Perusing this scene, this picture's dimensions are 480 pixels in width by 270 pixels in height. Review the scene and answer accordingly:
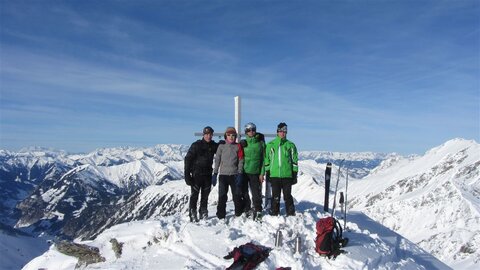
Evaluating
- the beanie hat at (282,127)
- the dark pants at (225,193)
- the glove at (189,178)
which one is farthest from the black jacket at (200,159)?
the beanie hat at (282,127)

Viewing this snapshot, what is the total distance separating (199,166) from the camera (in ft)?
49.6

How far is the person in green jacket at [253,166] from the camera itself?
15.2 meters

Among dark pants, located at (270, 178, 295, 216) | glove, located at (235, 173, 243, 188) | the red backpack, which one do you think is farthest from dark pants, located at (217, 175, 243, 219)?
the red backpack

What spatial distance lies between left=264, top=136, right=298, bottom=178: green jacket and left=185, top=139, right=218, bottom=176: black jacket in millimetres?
2085

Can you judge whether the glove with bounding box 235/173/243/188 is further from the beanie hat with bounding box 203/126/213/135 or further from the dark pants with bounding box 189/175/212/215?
the beanie hat with bounding box 203/126/213/135

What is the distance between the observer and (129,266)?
12602 mm

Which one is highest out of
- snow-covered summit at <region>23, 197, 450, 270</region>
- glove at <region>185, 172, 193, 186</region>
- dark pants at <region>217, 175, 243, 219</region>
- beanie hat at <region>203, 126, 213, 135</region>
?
beanie hat at <region>203, 126, 213, 135</region>

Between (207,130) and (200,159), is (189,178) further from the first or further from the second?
(207,130)

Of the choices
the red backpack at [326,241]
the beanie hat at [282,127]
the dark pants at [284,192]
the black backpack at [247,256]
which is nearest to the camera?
the black backpack at [247,256]

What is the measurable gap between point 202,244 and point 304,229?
3.46 metres

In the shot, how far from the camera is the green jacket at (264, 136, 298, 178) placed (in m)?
14.9

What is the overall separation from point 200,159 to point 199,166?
252 mm

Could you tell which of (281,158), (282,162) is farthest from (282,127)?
(282,162)

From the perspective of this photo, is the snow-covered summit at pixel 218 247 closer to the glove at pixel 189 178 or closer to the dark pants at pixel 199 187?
the dark pants at pixel 199 187
